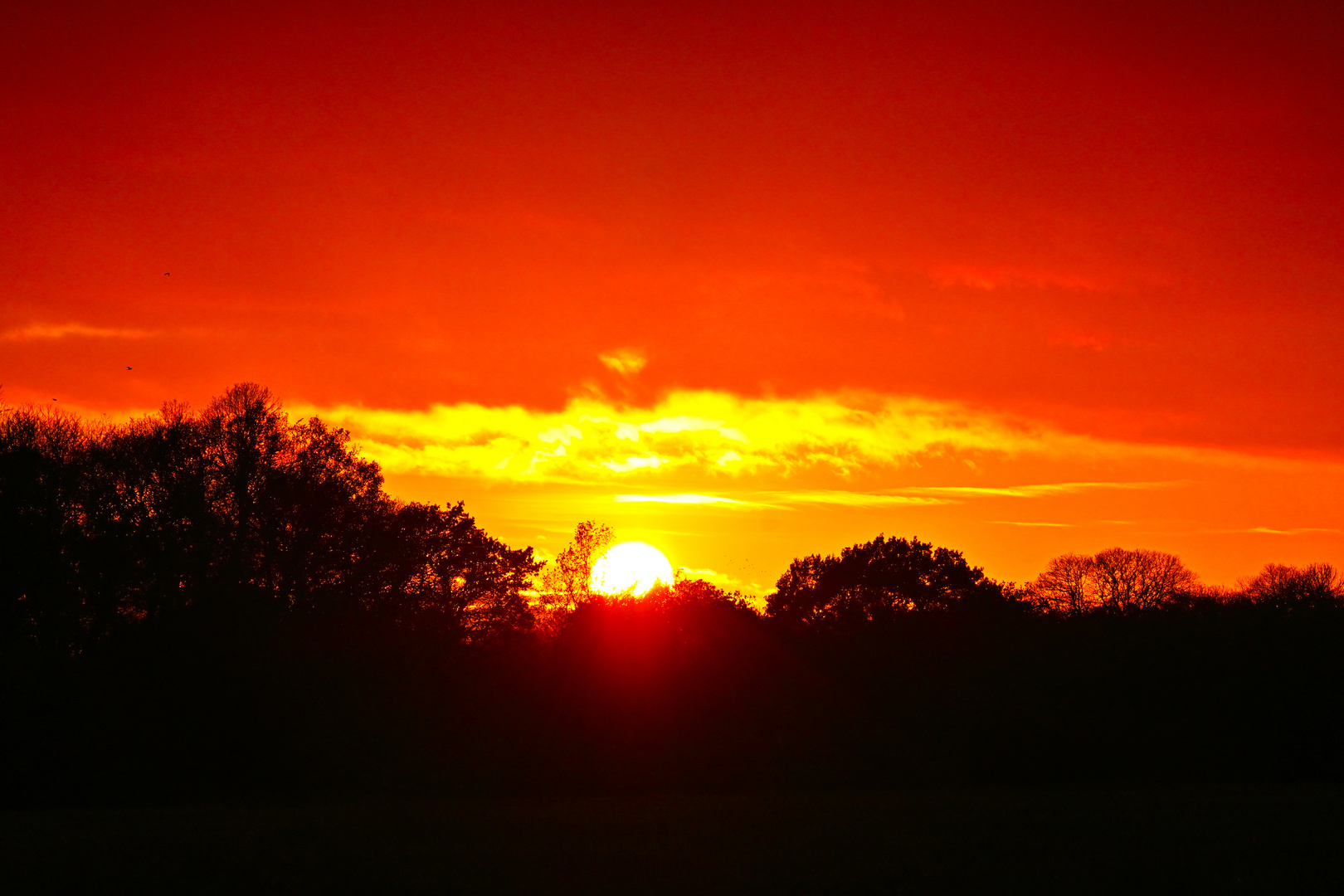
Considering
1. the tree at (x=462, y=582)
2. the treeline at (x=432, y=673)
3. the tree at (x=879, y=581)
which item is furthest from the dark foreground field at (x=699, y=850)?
the tree at (x=879, y=581)

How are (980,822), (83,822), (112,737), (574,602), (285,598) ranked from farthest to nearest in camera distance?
(574,602) < (285,598) < (112,737) < (83,822) < (980,822)

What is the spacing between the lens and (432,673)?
121ft

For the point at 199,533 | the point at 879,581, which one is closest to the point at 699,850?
the point at 199,533

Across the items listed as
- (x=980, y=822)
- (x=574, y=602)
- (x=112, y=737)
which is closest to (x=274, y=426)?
(x=112, y=737)

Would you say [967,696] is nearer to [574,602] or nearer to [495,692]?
[495,692]

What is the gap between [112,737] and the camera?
32.6 m

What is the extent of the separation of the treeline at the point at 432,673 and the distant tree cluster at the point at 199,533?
0.09 m

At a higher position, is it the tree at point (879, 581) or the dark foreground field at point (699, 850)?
the tree at point (879, 581)

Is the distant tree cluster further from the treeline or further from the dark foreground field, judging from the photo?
the dark foreground field

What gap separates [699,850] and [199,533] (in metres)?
26.9

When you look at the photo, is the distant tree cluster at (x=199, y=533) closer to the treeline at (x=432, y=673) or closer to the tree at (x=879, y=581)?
the treeline at (x=432, y=673)

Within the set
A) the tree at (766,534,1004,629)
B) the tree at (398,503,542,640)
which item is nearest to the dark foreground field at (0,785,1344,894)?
the tree at (398,503,542,640)

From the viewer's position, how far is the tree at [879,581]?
63.7 meters

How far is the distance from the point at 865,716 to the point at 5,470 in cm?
2983
